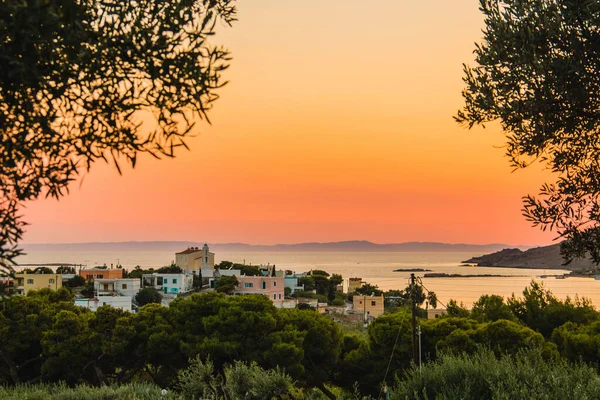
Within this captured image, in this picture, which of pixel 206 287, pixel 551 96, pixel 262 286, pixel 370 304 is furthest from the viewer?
pixel 206 287

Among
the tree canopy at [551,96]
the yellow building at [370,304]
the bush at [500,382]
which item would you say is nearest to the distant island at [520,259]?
the yellow building at [370,304]

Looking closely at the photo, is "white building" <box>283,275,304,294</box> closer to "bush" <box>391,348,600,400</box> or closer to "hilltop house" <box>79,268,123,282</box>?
"hilltop house" <box>79,268,123,282</box>

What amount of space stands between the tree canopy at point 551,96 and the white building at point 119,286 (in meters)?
61.1

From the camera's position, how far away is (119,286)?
6644 cm

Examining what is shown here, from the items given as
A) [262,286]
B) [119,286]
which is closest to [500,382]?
[262,286]

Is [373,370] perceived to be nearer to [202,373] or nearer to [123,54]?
[202,373]

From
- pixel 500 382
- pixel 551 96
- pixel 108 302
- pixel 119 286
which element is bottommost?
pixel 108 302

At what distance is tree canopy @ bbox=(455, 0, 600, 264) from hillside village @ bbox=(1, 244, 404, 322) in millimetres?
45789

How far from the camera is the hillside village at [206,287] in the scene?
204ft

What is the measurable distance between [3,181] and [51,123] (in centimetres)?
47

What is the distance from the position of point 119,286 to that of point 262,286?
1477 centimetres

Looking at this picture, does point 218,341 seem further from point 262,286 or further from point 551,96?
point 262,286

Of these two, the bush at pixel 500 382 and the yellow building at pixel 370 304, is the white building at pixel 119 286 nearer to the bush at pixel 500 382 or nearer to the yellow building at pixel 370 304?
the yellow building at pixel 370 304

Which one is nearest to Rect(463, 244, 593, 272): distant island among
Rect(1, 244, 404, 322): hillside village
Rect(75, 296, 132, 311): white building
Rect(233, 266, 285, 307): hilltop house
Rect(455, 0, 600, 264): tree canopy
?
Rect(1, 244, 404, 322): hillside village
